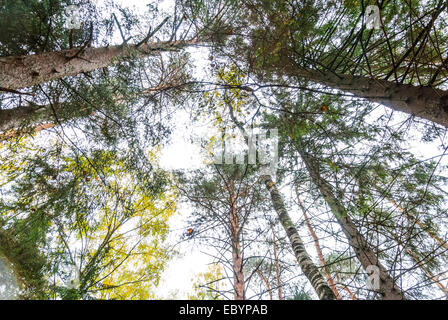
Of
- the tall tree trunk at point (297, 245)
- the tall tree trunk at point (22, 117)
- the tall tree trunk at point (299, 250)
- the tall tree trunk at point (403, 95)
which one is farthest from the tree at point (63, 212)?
the tall tree trunk at point (403, 95)

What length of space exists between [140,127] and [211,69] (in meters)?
2.22

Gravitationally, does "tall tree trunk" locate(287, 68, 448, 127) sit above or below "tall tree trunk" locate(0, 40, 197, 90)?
below

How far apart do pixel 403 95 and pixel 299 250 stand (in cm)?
264

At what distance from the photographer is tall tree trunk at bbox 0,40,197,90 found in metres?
2.41

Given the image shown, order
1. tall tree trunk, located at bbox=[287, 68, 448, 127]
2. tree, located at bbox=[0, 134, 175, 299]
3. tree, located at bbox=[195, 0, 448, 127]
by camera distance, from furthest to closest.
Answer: tree, located at bbox=[0, 134, 175, 299] → tree, located at bbox=[195, 0, 448, 127] → tall tree trunk, located at bbox=[287, 68, 448, 127]

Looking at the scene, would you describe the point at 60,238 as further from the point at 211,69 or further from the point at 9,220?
the point at 211,69

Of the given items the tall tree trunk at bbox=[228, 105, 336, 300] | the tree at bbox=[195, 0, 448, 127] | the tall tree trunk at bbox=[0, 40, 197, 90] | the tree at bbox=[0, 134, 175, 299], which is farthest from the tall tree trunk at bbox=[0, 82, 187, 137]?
the tall tree trunk at bbox=[228, 105, 336, 300]

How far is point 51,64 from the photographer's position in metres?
2.82

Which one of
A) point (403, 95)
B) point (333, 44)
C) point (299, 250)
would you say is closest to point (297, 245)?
point (299, 250)

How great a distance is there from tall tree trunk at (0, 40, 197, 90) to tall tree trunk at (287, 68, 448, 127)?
4223mm

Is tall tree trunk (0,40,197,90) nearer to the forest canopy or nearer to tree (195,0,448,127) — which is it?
the forest canopy

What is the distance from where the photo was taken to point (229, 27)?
4.39 m
